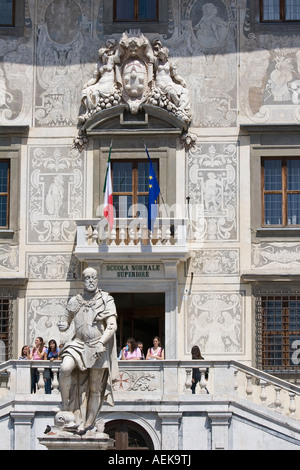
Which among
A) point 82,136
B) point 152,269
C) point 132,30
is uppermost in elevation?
point 132,30

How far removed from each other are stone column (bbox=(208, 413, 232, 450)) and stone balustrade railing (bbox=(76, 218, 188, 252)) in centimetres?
494

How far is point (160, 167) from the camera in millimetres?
35062

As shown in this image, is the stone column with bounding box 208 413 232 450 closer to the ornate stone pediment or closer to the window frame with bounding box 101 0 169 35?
the ornate stone pediment

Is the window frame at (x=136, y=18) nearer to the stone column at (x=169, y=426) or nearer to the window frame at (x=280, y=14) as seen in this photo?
the window frame at (x=280, y=14)

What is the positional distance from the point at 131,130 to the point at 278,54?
13.4ft

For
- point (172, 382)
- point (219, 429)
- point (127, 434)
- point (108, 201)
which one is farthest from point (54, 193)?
point (219, 429)

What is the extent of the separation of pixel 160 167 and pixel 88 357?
10921 mm

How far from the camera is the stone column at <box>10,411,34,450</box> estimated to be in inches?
1212

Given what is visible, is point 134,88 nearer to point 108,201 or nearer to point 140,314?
point 108,201

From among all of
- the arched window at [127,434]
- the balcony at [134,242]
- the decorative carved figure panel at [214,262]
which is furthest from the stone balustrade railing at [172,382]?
the decorative carved figure panel at [214,262]

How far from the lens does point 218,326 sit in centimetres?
3438

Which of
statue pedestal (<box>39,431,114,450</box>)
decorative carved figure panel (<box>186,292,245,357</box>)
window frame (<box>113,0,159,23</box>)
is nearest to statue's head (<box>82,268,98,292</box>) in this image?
statue pedestal (<box>39,431,114,450</box>)

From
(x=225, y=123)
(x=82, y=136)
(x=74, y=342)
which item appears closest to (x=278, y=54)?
(x=225, y=123)

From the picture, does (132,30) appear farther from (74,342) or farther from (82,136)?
(74,342)
